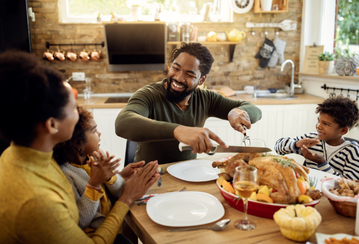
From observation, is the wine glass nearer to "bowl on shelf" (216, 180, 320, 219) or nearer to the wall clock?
"bowl on shelf" (216, 180, 320, 219)

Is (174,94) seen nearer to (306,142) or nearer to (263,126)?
(306,142)

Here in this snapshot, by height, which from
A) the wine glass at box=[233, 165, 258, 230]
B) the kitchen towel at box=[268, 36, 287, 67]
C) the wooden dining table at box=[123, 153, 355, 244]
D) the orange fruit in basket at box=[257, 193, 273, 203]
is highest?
the kitchen towel at box=[268, 36, 287, 67]

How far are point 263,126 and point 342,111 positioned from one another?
1571 mm

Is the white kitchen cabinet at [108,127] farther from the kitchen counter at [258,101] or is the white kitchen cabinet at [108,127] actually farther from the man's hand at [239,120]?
the man's hand at [239,120]

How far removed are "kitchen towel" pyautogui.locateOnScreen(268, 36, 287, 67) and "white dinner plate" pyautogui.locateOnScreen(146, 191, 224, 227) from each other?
301cm

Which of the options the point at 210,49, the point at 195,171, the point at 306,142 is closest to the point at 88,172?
the point at 195,171

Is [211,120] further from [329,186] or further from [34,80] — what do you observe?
[34,80]

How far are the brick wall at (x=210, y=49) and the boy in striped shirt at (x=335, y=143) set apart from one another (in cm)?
209

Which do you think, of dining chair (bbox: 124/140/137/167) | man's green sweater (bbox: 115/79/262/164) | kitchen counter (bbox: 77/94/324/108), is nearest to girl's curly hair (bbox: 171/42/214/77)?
man's green sweater (bbox: 115/79/262/164)

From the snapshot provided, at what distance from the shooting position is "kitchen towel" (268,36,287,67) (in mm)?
3711

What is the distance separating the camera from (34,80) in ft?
2.50

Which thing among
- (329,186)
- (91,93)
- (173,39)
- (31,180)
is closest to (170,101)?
(329,186)

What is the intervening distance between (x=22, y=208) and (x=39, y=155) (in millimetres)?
145

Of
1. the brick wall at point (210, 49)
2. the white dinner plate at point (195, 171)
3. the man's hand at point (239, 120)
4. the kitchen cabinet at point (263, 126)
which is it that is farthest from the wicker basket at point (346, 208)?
the brick wall at point (210, 49)
